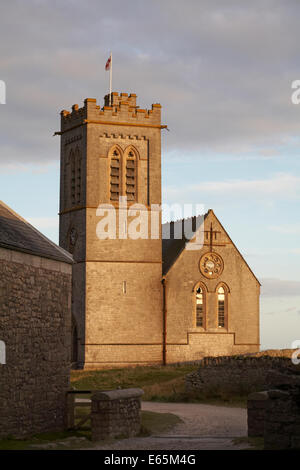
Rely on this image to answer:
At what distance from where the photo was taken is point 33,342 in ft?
69.3

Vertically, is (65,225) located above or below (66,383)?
above

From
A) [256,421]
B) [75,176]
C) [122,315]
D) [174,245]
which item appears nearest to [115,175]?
[75,176]

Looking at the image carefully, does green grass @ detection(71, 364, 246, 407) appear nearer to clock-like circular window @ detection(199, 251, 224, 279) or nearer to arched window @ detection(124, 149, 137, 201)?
clock-like circular window @ detection(199, 251, 224, 279)

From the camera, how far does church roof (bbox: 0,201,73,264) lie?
20.2m

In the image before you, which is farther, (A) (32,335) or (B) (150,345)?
(B) (150,345)

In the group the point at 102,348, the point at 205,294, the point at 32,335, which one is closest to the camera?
the point at 32,335

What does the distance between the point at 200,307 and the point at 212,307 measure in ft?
2.48

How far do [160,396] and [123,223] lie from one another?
14.8 metres

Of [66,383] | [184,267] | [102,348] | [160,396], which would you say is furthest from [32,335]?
[184,267]

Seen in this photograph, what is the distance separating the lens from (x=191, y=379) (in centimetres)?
3228

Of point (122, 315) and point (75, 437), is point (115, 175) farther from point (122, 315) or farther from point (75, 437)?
point (75, 437)

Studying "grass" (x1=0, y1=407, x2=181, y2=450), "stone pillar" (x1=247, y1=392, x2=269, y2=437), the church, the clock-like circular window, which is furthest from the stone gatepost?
the clock-like circular window

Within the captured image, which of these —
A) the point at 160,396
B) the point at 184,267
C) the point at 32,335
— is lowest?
the point at 160,396
